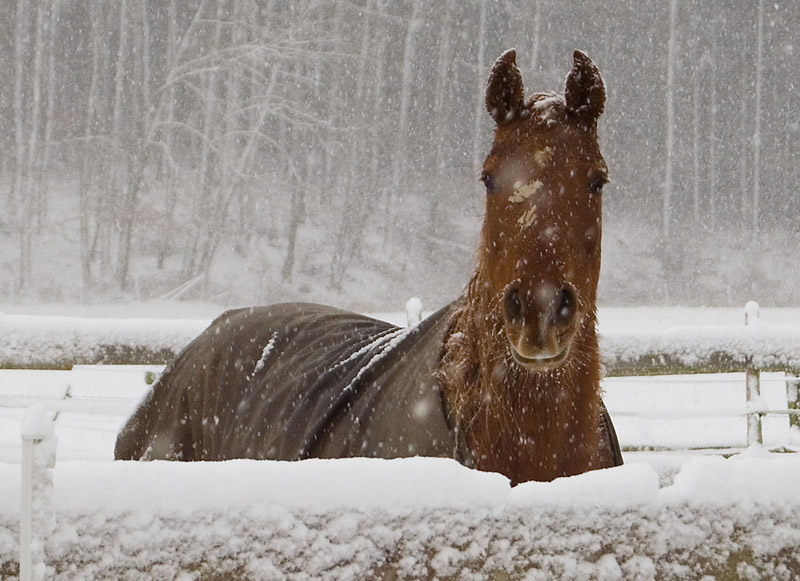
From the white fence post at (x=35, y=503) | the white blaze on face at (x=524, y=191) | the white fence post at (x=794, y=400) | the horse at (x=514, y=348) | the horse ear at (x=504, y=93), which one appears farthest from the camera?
the white fence post at (x=794, y=400)

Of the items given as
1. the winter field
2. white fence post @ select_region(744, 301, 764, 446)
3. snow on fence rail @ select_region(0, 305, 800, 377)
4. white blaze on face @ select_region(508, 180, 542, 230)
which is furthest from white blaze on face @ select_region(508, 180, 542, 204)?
white fence post @ select_region(744, 301, 764, 446)

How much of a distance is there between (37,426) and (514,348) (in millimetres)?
1531

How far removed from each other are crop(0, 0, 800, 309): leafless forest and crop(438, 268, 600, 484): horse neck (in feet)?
56.7

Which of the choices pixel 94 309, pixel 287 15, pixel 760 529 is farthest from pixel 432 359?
pixel 287 15

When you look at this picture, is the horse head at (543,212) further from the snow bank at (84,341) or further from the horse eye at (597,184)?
the snow bank at (84,341)

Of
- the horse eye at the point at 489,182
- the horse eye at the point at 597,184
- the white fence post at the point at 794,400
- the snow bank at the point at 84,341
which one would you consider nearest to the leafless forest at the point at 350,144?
the snow bank at the point at 84,341

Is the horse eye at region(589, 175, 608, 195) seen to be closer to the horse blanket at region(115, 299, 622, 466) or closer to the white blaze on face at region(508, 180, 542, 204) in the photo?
the white blaze on face at region(508, 180, 542, 204)

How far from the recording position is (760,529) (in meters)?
0.94

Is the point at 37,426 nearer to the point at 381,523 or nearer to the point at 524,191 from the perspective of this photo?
the point at 381,523

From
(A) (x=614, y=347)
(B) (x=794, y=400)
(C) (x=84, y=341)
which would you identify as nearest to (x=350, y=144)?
(B) (x=794, y=400)

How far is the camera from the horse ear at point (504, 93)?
8.89ft

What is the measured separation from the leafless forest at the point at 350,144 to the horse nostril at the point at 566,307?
57.5 ft

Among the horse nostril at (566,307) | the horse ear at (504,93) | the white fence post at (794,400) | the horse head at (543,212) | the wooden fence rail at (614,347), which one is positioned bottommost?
the white fence post at (794,400)

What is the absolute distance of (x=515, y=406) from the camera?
2488mm
